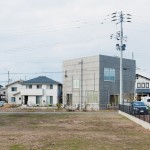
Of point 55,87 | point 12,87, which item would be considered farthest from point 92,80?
point 12,87

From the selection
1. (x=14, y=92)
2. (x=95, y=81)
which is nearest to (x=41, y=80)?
(x=14, y=92)

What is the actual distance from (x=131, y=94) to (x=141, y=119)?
4242 centimetres

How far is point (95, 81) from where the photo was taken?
64.0 metres

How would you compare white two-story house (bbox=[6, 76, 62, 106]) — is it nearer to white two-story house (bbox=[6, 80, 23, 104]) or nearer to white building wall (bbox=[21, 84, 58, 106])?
white building wall (bbox=[21, 84, 58, 106])

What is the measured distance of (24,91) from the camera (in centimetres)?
8256

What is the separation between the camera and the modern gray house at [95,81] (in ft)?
208

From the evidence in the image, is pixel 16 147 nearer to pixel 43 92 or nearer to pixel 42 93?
pixel 42 93

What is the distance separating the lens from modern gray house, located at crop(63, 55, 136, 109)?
63.5 meters

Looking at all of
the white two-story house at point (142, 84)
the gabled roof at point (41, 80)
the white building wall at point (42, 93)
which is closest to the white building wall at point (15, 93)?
the gabled roof at point (41, 80)

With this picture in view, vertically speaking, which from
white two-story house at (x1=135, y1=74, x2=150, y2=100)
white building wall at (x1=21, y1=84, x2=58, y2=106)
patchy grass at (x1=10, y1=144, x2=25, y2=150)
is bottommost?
patchy grass at (x1=10, y1=144, x2=25, y2=150)

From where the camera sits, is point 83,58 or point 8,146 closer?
point 8,146

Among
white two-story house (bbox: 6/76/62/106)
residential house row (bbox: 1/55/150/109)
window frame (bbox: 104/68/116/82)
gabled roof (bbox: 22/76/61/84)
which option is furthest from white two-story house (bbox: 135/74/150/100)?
window frame (bbox: 104/68/116/82)

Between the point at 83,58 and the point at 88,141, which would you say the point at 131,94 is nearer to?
the point at 83,58

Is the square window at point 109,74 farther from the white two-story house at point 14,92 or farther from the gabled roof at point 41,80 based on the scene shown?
the white two-story house at point 14,92
